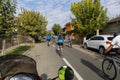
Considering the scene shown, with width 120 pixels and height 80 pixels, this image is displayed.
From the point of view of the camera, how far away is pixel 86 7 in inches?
1342

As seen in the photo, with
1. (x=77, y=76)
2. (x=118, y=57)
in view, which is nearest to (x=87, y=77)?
(x=77, y=76)

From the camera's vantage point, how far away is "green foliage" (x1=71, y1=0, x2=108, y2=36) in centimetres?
3319

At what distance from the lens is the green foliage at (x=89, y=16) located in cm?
3319

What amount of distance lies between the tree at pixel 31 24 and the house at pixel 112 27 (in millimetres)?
14048

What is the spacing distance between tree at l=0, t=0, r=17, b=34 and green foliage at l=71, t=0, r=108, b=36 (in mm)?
21243

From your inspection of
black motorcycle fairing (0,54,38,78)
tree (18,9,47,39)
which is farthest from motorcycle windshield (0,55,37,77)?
tree (18,9,47,39)

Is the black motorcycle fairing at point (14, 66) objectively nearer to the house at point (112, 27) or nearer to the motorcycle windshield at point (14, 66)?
the motorcycle windshield at point (14, 66)

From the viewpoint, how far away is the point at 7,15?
12.4 metres

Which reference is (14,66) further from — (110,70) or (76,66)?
(76,66)

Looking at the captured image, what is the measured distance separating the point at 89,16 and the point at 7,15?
22597mm

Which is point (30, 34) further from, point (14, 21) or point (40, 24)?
point (14, 21)

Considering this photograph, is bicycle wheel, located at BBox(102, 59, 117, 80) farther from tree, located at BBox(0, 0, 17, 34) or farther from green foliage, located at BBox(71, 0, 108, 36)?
green foliage, located at BBox(71, 0, 108, 36)

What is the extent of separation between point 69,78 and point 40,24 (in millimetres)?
45624

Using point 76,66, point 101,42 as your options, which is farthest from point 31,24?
point 76,66
